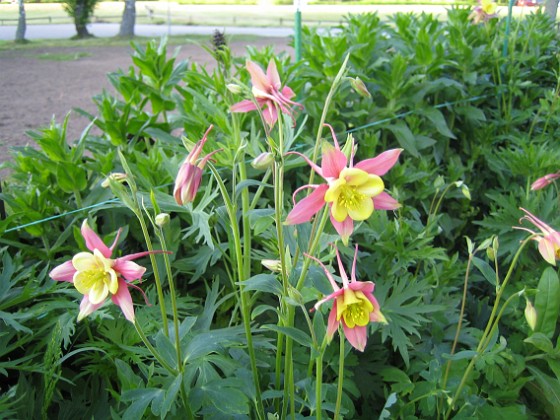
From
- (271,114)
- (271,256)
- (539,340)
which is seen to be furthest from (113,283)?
(539,340)

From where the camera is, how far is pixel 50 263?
4.88ft

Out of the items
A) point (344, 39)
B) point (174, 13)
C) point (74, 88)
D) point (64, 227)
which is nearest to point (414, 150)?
point (344, 39)

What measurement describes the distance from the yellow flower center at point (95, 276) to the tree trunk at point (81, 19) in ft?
8.85

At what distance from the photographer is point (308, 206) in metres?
0.82

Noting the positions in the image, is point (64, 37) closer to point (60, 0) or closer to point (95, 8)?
point (95, 8)

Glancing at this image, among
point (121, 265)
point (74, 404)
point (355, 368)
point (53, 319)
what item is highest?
point (121, 265)

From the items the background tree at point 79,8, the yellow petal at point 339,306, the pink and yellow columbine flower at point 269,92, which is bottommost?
the yellow petal at point 339,306

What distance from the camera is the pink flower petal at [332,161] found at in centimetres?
80

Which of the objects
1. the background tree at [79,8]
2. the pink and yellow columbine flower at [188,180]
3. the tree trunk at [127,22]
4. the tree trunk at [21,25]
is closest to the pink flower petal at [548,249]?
the pink and yellow columbine flower at [188,180]

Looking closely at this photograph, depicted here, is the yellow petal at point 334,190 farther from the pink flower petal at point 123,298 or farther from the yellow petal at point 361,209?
the pink flower petal at point 123,298

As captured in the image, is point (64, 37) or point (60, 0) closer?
point (60, 0)

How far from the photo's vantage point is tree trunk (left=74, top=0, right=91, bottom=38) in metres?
3.18

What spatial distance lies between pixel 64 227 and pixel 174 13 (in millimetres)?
11008

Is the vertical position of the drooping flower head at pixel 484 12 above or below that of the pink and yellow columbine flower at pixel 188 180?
above
